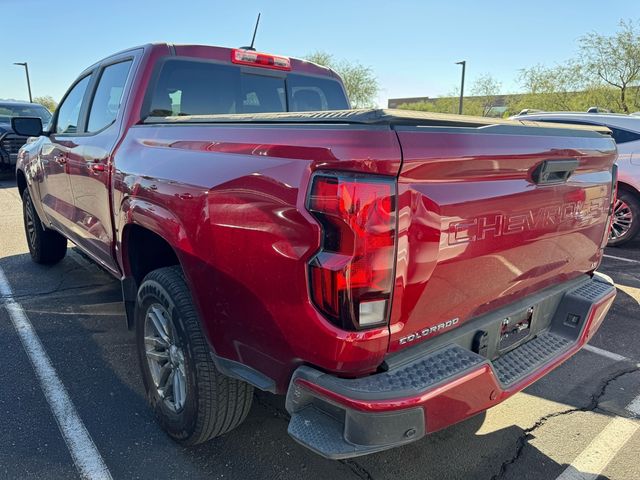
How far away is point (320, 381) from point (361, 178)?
2.29 feet

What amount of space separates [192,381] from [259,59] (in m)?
2.38

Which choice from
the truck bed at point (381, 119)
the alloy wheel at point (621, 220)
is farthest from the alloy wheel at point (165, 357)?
the alloy wheel at point (621, 220)

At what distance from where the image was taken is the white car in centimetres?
650

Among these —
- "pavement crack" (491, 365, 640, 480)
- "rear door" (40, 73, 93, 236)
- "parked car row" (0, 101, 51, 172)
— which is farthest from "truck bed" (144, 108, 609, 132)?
"parked car row" (0, 101, 51, 172)

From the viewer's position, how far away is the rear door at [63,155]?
152 inches

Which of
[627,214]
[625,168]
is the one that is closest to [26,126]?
[625,168]

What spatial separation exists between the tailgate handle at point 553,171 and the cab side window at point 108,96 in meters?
2.56

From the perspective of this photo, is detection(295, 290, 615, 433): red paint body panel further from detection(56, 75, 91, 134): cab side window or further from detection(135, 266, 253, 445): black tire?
detection(56, 75, 91, 134): cab side window

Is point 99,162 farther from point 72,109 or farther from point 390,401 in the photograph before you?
point 390,401

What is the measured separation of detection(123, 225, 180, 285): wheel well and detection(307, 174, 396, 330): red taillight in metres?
1.38

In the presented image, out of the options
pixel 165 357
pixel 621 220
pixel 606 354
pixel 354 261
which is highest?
pixel 354 261

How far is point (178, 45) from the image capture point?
322 centimetres

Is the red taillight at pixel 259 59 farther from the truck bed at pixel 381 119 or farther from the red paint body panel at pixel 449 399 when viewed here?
the red paint body panel at pixel 449 399

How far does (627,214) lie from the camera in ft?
21.7
